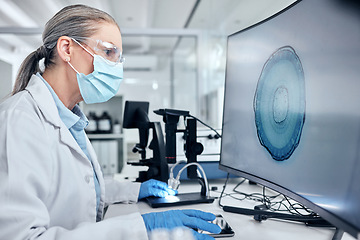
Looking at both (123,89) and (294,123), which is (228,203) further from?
(123,89)

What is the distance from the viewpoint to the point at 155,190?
109 cm

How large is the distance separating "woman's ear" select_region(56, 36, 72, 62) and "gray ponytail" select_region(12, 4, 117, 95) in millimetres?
18

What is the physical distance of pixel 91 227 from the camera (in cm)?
61

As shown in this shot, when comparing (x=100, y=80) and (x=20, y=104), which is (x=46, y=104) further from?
(x=100, y=80)

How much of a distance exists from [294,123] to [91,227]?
52 cm

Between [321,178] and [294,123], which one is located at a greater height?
[294,123]

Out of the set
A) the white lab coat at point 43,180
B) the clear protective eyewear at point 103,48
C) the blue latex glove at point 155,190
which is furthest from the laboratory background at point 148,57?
the white lab coat at point 43,180

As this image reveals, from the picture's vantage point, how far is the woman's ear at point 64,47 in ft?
2.97

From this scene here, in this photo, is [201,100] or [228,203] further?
[201,100]

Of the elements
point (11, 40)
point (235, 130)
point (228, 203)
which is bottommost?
point (228, 203)

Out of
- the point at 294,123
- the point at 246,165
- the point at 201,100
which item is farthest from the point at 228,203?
the point at 201,100

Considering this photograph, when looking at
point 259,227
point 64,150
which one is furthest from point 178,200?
point 64,150

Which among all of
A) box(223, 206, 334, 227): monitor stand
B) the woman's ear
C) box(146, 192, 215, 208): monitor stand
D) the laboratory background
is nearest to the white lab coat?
the woman's ear

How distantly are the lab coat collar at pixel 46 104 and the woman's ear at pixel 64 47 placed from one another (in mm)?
113
